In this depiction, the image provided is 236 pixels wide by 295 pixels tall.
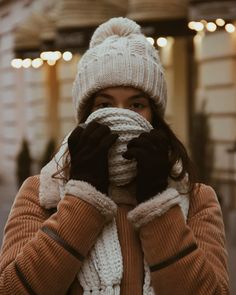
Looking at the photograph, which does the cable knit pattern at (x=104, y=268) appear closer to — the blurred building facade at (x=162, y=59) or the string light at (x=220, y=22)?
the blurred building facade at (x=162, y=59)

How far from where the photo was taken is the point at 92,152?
2088 millimetres

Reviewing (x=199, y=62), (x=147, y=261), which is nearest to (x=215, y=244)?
(x=147, y=261)

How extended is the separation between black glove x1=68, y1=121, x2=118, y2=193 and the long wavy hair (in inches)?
5.3

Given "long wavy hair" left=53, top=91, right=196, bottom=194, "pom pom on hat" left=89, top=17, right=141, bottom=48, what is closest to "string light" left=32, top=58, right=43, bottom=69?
"pom pom on hat" left=89, top=17, right=141, bottom=48

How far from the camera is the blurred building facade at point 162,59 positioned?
459 inches

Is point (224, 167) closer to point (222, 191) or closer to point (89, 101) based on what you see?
point (222, 191)

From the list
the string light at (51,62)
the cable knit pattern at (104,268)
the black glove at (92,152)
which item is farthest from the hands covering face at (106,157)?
the string light at (51,62)

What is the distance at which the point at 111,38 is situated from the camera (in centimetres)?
252

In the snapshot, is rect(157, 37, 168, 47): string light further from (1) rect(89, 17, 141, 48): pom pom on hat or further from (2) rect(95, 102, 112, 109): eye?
(2) rect(95, 102, 112, 109): eye

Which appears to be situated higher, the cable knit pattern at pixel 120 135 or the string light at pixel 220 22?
the string light at pixel 220 22

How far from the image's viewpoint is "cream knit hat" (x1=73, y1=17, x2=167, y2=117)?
93.4 inches

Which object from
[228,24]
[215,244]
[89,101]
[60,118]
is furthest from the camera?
[60,118]

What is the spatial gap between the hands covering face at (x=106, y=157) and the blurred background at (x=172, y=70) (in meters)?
4.04

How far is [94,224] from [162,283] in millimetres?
232
